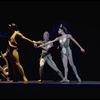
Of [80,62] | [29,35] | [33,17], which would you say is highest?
[33,17]

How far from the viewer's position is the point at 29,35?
26.7 feet

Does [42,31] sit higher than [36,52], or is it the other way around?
[42,31]

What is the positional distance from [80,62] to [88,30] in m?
0.96

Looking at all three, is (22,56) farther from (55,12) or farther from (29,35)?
(55,12)

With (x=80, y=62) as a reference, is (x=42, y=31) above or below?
above
